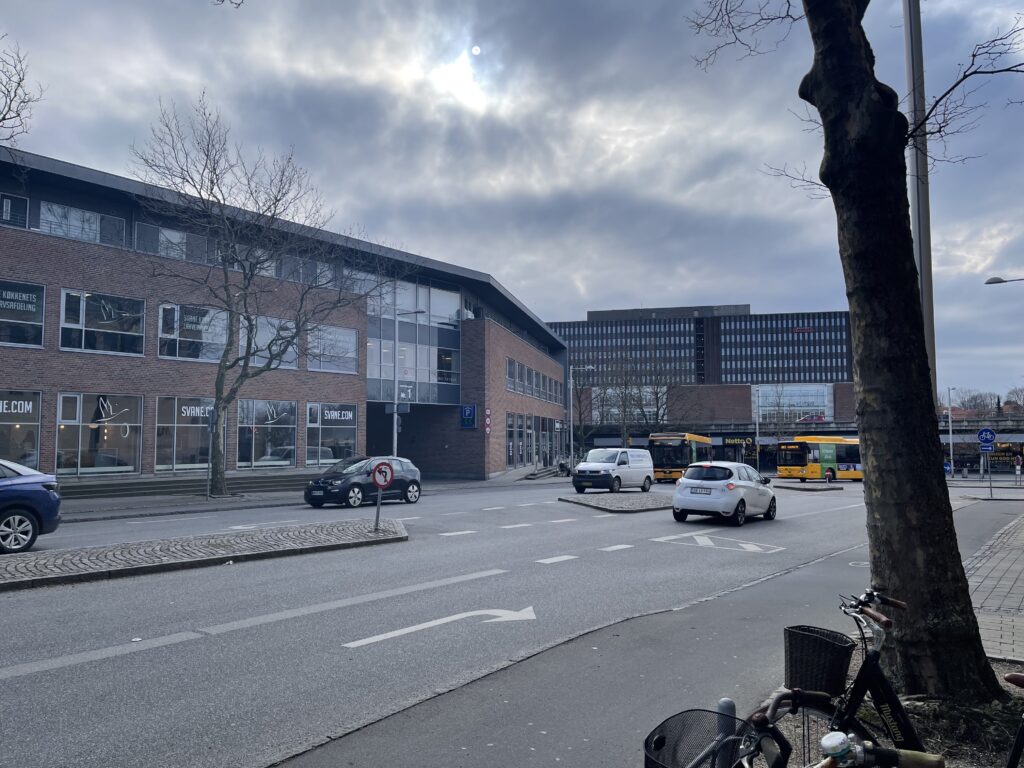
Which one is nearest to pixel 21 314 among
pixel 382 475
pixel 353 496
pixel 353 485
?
pixel 353 485

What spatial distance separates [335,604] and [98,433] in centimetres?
2378

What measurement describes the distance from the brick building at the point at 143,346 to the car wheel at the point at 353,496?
636 centimetres

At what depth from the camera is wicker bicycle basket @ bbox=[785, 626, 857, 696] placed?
3.79m

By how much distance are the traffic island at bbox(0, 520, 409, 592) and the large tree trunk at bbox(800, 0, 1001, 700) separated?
939cm

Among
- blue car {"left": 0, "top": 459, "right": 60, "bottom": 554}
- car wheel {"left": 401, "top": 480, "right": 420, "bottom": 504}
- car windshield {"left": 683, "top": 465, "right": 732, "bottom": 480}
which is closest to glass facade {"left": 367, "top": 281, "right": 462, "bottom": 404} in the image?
car wheel {"left": 401, "top": 480, "right": 420, "bottom": 504}

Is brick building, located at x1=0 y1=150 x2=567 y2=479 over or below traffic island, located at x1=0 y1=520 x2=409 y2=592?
over

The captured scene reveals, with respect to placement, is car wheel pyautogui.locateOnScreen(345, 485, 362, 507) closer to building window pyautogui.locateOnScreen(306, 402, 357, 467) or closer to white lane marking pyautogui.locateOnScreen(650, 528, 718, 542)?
white lane marking pyautogui.locateOnScreen(650, 528, 718, 542)

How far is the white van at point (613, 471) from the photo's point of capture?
3053 centimetres

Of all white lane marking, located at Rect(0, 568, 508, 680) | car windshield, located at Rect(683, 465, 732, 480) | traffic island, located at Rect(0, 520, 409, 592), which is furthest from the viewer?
car windshield, located at Rect(683, 465, 732, 480)

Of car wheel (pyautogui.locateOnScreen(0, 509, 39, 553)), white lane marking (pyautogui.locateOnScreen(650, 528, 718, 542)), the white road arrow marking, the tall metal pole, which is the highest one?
the tall metal pole

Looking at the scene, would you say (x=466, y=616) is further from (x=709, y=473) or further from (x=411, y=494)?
(x=411, y=494)

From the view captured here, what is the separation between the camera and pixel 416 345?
44688 millimetres

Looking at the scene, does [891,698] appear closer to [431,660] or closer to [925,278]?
[431,660]

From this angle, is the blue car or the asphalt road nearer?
the asphalt road
